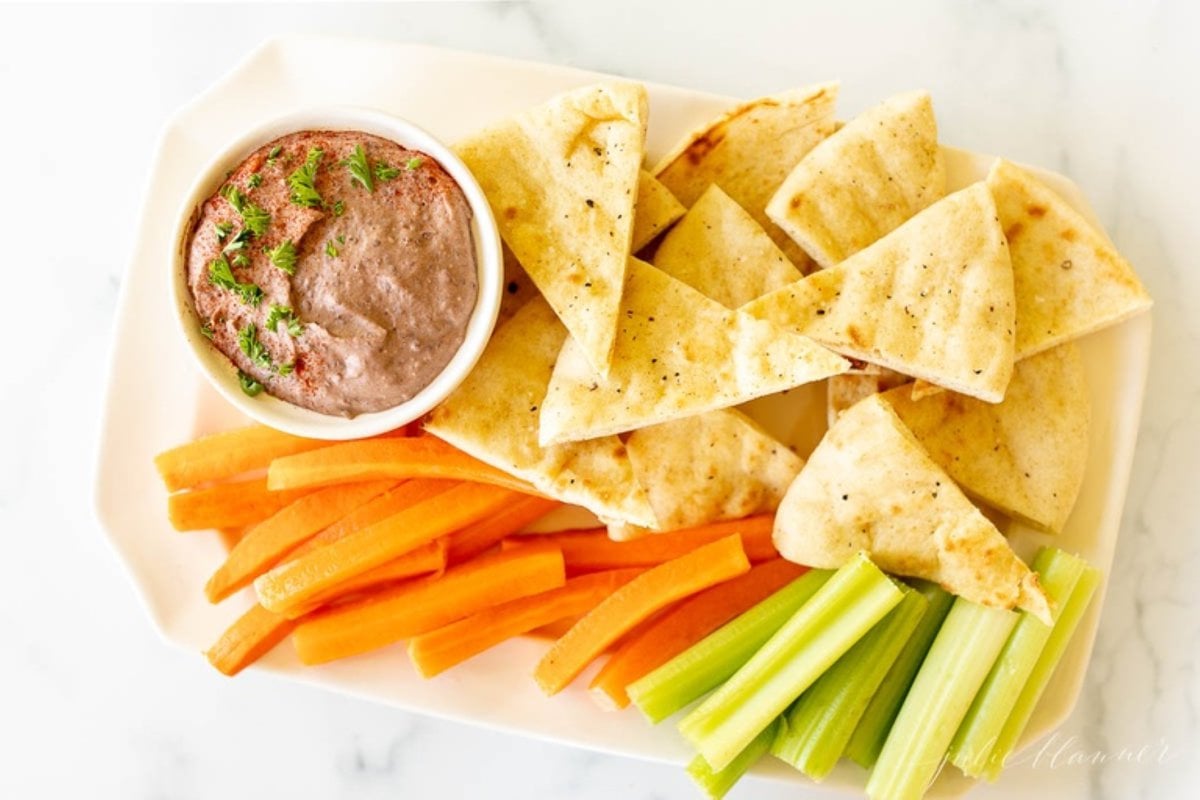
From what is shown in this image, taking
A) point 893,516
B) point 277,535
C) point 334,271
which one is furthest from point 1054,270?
point 277,535

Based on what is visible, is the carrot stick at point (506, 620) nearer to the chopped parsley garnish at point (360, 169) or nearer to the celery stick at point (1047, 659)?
the celery stick at point (1047, 659)

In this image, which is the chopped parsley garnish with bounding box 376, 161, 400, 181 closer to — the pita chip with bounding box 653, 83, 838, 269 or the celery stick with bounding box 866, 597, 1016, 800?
the pita chip with bounding box 653, 83, 838, 269

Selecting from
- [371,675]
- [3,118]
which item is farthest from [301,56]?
[371,675]

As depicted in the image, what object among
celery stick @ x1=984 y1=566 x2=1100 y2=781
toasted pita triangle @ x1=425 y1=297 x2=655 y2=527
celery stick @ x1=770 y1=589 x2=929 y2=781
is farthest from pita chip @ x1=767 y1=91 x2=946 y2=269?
celery stick @ x1=984 y1=566 x2=1100 y2=781

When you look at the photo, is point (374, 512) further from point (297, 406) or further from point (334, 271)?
point (334, 271)

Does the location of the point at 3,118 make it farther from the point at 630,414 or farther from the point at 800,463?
the point at 800,463

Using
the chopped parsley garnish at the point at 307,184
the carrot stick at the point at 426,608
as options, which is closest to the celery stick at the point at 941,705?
the carrot stick at the point at 426,608
